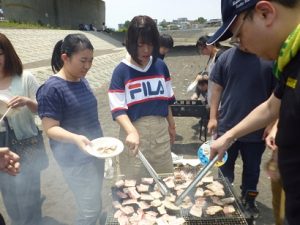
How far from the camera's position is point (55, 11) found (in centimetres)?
4325

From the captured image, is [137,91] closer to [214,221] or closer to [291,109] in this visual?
[214,221]

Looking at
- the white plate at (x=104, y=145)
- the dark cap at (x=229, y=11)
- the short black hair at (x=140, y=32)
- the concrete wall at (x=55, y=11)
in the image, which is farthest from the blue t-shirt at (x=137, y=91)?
the concrete wall at (x=55, y=11)

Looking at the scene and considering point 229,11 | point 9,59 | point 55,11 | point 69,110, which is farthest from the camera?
point 55,11

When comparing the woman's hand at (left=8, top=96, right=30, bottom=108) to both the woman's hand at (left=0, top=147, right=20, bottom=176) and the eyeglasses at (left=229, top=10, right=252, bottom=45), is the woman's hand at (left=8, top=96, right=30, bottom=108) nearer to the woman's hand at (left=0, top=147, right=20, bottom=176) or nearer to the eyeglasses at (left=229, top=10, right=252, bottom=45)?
the woman's hand at (left=0, top=147, right=20, bottom=176)

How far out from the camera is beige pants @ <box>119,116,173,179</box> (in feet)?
10.9

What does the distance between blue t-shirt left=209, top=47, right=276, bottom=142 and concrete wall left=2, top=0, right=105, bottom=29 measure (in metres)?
39.2

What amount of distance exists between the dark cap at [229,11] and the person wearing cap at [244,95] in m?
2.00

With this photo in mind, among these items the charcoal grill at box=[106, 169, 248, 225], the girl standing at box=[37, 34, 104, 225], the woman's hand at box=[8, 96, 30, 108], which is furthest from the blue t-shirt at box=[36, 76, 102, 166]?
the charcoal grill at box=[106, 169, 248, 225]

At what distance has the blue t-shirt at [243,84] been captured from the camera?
3.53 metres

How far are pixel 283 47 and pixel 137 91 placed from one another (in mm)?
2034

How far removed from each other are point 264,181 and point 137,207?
299 centimetres

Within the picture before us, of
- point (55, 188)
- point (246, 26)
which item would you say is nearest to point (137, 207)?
point (246, 26)

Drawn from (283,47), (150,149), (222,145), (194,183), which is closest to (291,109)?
(283,47)

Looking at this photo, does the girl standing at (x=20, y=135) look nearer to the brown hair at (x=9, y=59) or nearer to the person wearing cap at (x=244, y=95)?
the brown hair at (x=9, y=59)
